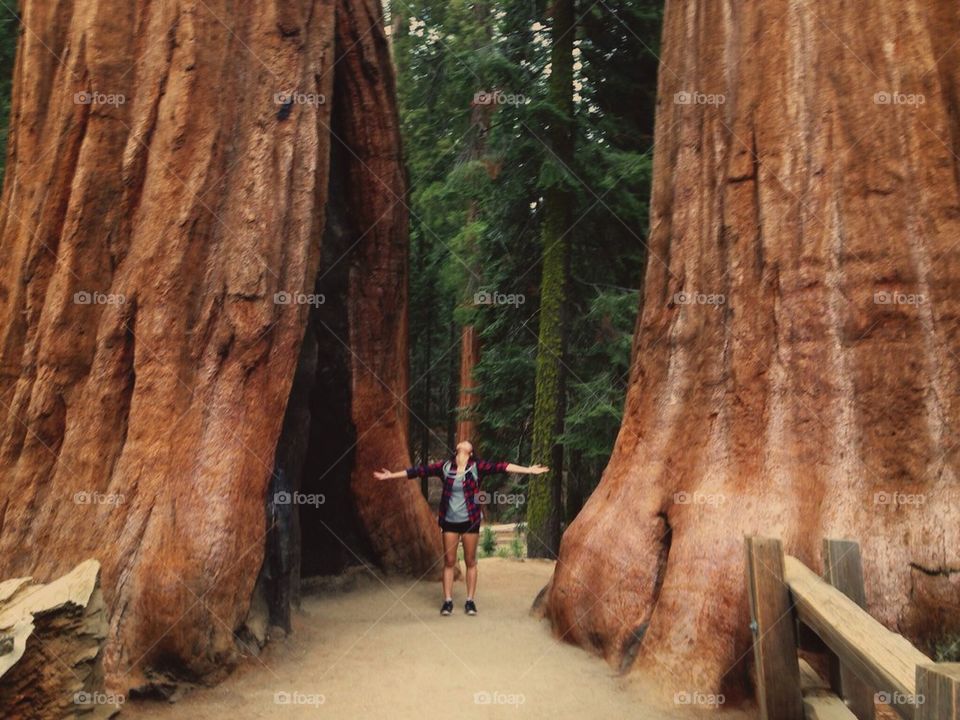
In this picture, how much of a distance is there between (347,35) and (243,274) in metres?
4.39

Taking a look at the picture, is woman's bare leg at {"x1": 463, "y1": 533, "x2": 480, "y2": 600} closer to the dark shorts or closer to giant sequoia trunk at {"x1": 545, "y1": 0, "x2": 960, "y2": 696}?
the dark shorts

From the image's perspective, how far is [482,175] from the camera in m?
14.0

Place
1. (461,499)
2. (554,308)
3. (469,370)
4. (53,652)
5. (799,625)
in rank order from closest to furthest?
(53,652)
(799,625)
(461,499)
(554,308)
(469,370)

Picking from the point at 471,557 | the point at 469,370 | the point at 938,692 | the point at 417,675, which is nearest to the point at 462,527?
the point at 471,557

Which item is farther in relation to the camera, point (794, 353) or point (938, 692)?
point (794, 353)

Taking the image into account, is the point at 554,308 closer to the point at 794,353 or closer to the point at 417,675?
the point at 794,353

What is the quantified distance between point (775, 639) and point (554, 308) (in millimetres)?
8579

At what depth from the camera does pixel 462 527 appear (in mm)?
8453

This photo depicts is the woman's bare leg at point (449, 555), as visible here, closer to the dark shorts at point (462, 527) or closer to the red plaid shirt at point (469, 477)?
the dark shorts at point (462, 527)

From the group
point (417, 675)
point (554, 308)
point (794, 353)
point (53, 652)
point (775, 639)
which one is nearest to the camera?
Answer: point (53, 652)

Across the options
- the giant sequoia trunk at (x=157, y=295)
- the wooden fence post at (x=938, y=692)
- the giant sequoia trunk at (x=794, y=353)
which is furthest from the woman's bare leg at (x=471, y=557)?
the wooden fence post at (x=938, y=692)

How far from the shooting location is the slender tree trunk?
1275 cm

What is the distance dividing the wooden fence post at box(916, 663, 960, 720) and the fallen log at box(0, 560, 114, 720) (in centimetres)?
400

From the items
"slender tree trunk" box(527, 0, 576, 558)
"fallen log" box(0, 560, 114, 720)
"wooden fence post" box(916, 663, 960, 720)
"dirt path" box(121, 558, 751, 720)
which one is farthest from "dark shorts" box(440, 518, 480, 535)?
"wooden fence post" box(916, 663, 960, 720)
